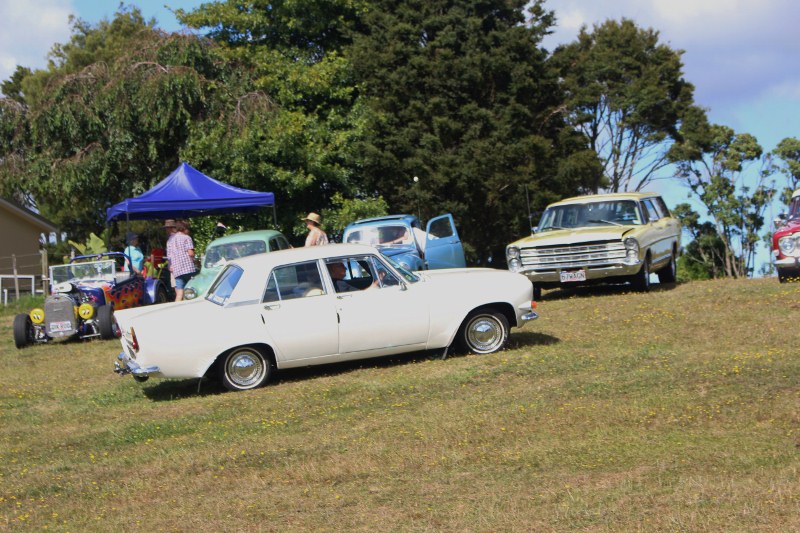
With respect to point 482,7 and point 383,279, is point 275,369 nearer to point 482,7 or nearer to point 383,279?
point 383,279

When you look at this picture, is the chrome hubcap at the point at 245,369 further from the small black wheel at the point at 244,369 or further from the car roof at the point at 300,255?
the car roof at the point at 300,255

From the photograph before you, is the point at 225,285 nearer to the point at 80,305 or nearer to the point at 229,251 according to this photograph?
the point at 229,251

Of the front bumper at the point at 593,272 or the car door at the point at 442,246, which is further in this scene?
the car door at the point at 442,246

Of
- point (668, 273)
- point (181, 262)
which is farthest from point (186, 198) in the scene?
point (668, 273)

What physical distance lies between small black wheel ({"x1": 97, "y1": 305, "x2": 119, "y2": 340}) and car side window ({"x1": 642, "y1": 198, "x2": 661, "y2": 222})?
906 cm

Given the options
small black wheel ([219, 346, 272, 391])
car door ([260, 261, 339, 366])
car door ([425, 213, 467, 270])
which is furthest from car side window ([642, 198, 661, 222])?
small black wheel ([219, 346, 272, 391])

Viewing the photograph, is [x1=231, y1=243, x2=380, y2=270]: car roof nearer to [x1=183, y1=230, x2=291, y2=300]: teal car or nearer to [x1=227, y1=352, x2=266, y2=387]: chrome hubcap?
[x1=227, y1=352, x2=266, y2=387]: chrome hubcap

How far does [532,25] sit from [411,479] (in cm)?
2969

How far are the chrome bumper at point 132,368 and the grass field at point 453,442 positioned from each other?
1.17 feet

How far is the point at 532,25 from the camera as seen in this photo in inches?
1362

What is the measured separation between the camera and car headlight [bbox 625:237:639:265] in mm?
15148

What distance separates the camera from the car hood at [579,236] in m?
15.2

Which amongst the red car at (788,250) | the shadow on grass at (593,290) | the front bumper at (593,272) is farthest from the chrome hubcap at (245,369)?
the red car at (788,250)

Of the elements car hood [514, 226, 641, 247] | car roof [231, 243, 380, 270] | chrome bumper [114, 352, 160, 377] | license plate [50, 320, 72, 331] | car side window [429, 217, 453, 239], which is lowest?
chrome bumper [114, 352, 160, 377]
